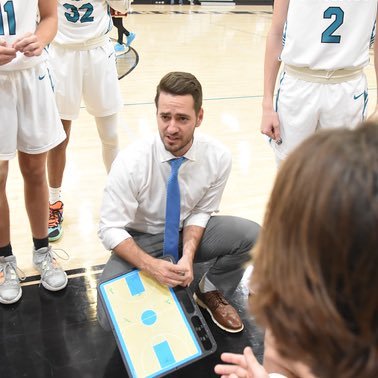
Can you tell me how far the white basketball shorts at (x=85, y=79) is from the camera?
2.46 metres

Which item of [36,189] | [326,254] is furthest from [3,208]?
[326,254]

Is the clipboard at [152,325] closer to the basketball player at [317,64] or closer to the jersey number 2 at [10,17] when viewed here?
the basketball player at [317,64]

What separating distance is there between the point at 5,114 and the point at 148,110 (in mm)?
2973

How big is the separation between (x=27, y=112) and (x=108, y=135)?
0.91m

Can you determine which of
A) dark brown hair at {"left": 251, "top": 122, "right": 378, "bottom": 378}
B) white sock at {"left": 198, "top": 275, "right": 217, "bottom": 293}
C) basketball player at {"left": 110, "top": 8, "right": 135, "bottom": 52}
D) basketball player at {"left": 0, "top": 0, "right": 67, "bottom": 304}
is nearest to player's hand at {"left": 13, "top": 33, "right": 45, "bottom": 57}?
basketball player at {"left": 0, "top": 0, "right": 67, "bottom": 304}

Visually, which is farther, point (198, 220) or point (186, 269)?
point (198, 220)

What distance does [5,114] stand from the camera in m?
1.82

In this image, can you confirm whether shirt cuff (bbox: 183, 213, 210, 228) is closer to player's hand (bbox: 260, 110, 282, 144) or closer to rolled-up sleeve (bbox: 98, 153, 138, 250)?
rolled-up sleeve (bbox: 98, 153, 138, 250)

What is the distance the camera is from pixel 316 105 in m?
1.92

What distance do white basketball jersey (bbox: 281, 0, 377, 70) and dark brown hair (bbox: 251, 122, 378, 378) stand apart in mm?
1346

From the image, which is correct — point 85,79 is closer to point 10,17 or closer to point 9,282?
point 10,17

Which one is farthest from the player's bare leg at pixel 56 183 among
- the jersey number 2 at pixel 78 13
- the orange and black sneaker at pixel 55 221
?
the jersey number 2 at pixel 78 13

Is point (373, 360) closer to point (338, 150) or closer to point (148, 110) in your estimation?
point (338, 150)

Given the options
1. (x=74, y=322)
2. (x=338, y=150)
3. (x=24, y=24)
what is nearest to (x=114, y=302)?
(x=74, y=322)
